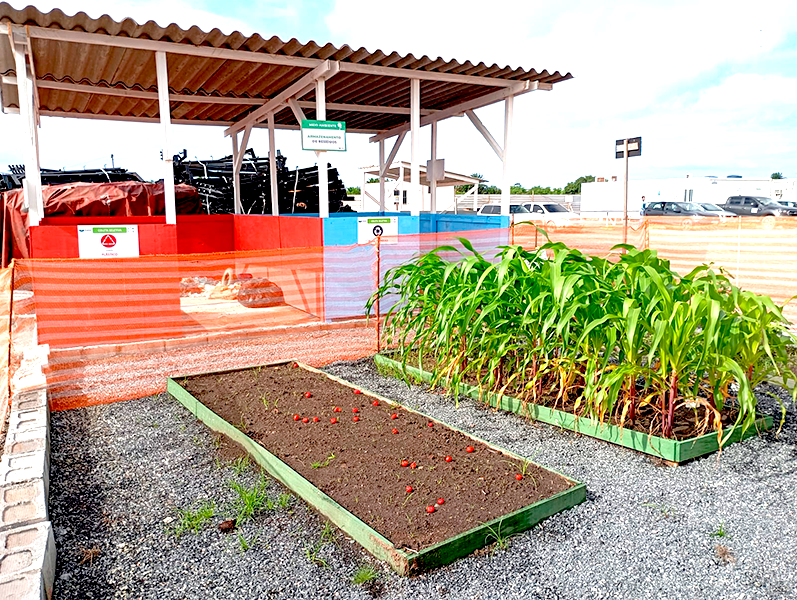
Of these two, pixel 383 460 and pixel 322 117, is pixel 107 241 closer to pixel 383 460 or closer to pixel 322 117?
pixel 322 117

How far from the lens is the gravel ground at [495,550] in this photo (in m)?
2.64

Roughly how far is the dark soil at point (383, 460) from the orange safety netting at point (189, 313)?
1.34 m

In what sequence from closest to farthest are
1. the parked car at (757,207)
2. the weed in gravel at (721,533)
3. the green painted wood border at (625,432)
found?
the weed in gravel at (721,533) → the green painted wood border at (625,432) → the parked car at (757,207)

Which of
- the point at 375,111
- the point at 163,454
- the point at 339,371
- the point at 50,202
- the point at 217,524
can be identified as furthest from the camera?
the point at 375,111

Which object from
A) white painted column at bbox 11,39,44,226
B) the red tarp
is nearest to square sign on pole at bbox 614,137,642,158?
the red tarp

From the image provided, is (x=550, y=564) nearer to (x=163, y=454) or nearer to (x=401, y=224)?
(x=163, y=454)

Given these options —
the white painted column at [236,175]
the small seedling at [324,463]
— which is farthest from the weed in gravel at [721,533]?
the white painted column at [236,175]

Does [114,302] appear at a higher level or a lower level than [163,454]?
higher

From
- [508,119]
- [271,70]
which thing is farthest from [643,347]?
[271,70]

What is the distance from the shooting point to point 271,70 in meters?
8.57

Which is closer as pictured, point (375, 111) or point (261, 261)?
point (261, 261)

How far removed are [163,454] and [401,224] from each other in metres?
5.39

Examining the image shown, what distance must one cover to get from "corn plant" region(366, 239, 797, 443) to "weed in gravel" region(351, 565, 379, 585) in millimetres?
1966

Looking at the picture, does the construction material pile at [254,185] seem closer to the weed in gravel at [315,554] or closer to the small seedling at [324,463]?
the small seedling at [324,463]
